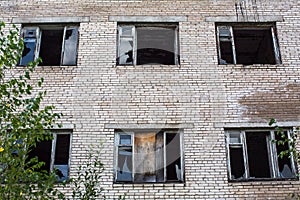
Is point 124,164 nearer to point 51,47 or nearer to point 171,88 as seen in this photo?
point 171,88

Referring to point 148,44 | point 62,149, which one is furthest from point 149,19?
point 62,149

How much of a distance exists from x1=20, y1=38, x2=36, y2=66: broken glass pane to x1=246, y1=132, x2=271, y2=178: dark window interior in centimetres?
557

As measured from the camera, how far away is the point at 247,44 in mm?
11266

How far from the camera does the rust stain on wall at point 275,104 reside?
950 cm

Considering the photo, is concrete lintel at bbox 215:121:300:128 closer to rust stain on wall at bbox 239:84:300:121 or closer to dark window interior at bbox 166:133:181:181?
rust stain on wall at bbox 239:84:300:121

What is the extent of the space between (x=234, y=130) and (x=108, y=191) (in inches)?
122

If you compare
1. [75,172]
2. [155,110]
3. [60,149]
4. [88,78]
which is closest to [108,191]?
[75,172]

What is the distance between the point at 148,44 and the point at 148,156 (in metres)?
3.22

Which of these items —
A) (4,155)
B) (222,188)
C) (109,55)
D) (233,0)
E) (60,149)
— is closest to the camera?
(4,155)

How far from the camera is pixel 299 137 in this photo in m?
9.30

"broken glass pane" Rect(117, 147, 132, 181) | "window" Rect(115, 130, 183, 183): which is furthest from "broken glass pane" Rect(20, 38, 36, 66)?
"broken glass pane" Rect(117, 147, 132, 181)

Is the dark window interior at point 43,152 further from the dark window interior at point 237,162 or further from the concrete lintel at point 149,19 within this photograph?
the dark window interior at point 237,162

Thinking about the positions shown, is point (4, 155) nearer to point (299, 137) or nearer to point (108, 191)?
point (108, 191)

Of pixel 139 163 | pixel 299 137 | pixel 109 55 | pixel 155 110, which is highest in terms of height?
pixel 109 55
